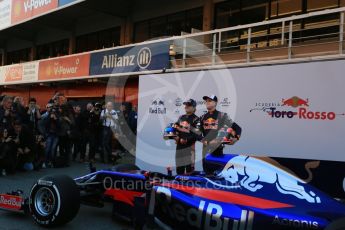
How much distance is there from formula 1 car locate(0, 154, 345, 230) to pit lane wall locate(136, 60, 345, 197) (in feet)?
8.87

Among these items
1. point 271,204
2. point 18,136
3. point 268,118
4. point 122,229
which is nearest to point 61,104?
point 18,136

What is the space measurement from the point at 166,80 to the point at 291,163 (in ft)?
11.3

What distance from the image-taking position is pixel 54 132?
971 cm

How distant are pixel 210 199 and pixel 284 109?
3736 millimetres

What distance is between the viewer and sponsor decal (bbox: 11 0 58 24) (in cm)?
1964

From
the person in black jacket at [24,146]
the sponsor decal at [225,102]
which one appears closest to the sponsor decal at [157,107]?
the sponsor decal at [225,102]

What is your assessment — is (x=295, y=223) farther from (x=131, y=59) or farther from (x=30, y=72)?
(x=30, y=72)

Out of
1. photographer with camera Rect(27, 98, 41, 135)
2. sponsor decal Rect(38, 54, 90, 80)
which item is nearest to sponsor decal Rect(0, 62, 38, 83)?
sponsor decal Rect(38, 54, 90, 80)

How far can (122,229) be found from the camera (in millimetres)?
4941

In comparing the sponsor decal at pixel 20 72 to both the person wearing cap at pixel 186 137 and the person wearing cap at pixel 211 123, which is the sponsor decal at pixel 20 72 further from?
the person wearing cap at pixel 211 123

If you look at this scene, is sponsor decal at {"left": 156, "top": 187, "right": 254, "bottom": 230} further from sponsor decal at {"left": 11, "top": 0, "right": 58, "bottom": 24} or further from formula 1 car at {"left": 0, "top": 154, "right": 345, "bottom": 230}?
sponsor decal at {"left": 11, "top": 0, "right": 58, "bottom": 24}

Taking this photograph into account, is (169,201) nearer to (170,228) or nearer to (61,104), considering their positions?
(170,228)

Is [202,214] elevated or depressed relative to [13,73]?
depressed

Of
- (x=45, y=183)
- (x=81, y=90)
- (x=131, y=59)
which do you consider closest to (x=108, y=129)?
(x=131, y=59)
